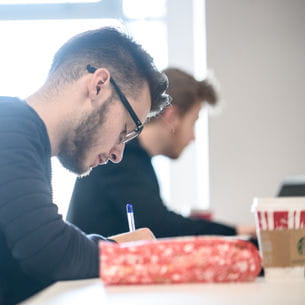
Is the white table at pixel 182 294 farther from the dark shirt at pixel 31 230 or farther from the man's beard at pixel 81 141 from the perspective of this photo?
the man's beard at pixel 81 141

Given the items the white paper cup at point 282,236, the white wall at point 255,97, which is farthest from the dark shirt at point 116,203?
the white wall at point 255,97

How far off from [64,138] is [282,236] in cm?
63

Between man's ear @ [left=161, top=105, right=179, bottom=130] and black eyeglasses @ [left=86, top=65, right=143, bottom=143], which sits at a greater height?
black eyeglasses @ [left=86, top=65, right=143, bottom=143]

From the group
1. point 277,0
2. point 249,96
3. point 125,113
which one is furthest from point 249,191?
point 125,113

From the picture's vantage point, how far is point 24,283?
1.14 m

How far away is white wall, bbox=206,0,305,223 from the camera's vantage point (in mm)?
3262

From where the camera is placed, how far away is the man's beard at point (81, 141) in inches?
54.6

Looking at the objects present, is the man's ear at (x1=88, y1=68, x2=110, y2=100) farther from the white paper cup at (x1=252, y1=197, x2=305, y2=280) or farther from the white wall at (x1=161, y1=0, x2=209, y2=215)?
the white wall at (x1=161, y1=0, x2=209, y2=215)

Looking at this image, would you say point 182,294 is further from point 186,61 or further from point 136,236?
point 186,61

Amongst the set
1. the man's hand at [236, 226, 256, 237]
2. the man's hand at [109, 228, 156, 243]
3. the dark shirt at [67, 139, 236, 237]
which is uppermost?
the man's hand at [109, 228, 156, 243]

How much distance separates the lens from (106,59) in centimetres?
142

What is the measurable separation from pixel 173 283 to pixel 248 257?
11 centimetres

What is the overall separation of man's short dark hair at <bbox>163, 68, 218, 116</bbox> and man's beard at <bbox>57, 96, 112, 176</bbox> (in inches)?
35.5

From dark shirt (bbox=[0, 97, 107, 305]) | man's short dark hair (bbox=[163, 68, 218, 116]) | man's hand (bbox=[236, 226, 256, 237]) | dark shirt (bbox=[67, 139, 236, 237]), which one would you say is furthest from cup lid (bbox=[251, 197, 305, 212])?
man's short dark hair (bbox=[163, 68, 218, 116])
